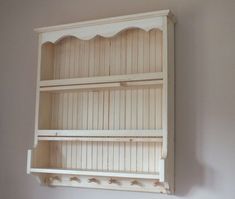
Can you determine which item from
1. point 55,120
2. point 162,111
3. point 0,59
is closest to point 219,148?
point 162,111

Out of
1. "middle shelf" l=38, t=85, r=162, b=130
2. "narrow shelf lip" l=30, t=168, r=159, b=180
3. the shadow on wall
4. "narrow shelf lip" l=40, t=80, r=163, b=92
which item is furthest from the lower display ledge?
"narrow shelf lip" l=40, t=80, r=163, b=92

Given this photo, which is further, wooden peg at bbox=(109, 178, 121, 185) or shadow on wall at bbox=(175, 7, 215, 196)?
wooden peg at bbox=(109, 178, 121, 185)

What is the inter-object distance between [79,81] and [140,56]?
0.39 metres

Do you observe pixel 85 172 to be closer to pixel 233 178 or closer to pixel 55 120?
pixel 55 120

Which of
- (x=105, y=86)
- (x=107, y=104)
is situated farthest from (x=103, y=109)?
(x=105, y=86)

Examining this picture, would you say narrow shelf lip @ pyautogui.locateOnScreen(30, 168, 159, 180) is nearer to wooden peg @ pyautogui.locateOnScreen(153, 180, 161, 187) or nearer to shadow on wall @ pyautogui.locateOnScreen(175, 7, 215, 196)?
wooden peg @ pyautogui.locateOnScreen(153, 180, 161, 187)

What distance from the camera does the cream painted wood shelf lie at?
1982 mm

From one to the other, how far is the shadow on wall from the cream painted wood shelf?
0.05 metres

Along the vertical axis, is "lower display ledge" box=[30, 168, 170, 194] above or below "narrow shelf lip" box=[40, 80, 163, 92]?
below

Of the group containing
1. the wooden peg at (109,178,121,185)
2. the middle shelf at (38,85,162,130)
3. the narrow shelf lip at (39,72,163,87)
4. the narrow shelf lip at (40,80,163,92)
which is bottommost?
the wooden peg at (109,178,121,185)

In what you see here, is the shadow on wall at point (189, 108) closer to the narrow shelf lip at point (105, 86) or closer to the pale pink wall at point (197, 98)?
the pale pink wall at point (197, 98)

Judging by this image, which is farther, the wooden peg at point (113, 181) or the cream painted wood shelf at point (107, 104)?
the wooden peg at point (113, 181)

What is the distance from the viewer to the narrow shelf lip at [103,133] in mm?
1946

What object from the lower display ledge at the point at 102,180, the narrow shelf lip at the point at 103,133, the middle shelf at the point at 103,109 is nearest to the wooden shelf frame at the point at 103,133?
the narrow shelf lip at the point at 103,133
